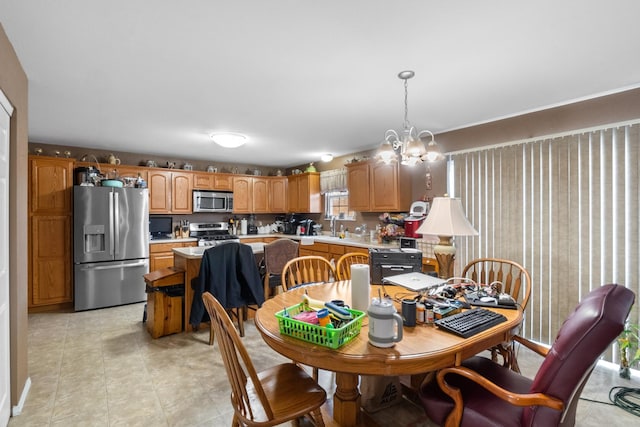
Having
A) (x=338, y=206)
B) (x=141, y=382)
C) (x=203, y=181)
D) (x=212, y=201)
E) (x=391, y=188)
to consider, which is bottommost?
(x=141, y=382)

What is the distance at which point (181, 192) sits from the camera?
17.9 feet

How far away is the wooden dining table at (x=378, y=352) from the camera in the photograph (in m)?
1.21

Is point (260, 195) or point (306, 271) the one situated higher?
point (260, 195)

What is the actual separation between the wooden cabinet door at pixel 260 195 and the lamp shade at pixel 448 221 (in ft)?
14.4

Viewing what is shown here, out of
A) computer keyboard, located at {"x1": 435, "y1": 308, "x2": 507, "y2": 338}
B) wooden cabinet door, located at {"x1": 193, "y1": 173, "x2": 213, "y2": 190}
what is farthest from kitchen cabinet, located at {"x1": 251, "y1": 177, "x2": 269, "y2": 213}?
computer keyboard, located at {"x1": 435, "y1": 308, "x2": 507, "y2": 338}

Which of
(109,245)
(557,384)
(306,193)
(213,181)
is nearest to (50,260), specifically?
(109,245)

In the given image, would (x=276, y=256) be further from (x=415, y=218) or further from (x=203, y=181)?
(x=203, y=181)

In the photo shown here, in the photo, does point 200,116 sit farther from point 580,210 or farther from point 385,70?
point 580,210

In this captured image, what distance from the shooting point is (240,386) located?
50.8 inches

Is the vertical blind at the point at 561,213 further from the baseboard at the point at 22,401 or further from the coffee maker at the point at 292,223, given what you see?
the baseboard at the point at 22,401

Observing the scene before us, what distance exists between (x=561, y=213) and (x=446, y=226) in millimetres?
1461

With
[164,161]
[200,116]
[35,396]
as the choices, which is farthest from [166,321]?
[164,161]

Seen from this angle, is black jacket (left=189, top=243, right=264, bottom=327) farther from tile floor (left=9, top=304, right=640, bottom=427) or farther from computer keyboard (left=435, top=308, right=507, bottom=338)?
computer keyboard (left=435, top=308, right=507, bottom=338)

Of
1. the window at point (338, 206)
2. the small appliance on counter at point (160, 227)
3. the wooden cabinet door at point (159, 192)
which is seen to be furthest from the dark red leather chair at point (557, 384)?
the small appliance on counter at point (160, 227)
